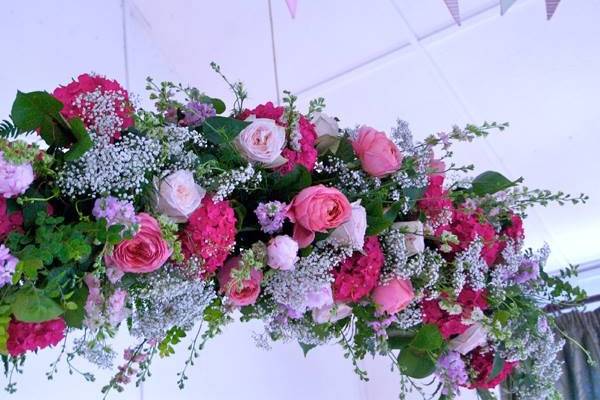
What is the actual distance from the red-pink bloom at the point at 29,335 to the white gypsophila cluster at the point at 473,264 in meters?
0.70

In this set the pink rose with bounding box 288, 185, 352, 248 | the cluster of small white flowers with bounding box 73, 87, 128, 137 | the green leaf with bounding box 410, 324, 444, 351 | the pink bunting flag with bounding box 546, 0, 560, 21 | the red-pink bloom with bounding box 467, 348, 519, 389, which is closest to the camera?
the cluster of small white flowers with bounding box 73, 87, 128, 137

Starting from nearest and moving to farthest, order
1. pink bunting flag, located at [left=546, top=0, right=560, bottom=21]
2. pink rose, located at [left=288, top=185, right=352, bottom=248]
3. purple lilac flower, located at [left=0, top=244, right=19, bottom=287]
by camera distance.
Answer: purple lilac flower, located at [left=0, top=244, right=19, bottom=287] < pink rose, located at [left=288, top=185, right=352, bottom=248] < pink bunting flag, located at [left=546, top=0, right=560, bottom=21]

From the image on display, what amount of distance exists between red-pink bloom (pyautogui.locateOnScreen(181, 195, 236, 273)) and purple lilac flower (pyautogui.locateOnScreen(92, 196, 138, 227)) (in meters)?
0.11

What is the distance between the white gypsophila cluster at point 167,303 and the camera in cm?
97

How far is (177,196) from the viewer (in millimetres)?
948

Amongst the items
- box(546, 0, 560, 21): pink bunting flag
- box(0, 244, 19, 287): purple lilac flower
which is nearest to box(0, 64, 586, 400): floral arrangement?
box(0, 244, 19, 287): purple lilac flower

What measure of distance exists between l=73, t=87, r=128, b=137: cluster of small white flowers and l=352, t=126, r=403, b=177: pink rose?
43 cm

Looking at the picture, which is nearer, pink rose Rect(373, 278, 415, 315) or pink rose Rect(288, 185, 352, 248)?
pink rose Rect(288, 185, 352, 248)

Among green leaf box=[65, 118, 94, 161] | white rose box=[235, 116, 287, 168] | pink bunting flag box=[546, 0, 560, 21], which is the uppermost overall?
pink bunting flag box=[546, 0, 560, 21]

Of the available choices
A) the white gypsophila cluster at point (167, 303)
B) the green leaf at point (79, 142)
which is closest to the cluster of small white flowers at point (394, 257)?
the white gypsophila cluster at point (167, 303)

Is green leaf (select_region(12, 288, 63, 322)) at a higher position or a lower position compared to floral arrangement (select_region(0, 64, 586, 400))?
lower

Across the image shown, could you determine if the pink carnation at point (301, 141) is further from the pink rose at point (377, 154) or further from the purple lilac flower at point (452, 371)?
the purple lilac flower at point (452, 371)

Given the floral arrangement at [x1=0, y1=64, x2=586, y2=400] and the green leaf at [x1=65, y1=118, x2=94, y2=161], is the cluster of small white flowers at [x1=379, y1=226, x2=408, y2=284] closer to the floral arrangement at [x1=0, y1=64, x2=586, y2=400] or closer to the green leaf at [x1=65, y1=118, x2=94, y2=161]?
the floral arrangement at [x1=0, y1=64, x2=586, y2=400]

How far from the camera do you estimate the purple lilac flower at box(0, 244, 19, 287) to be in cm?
81
